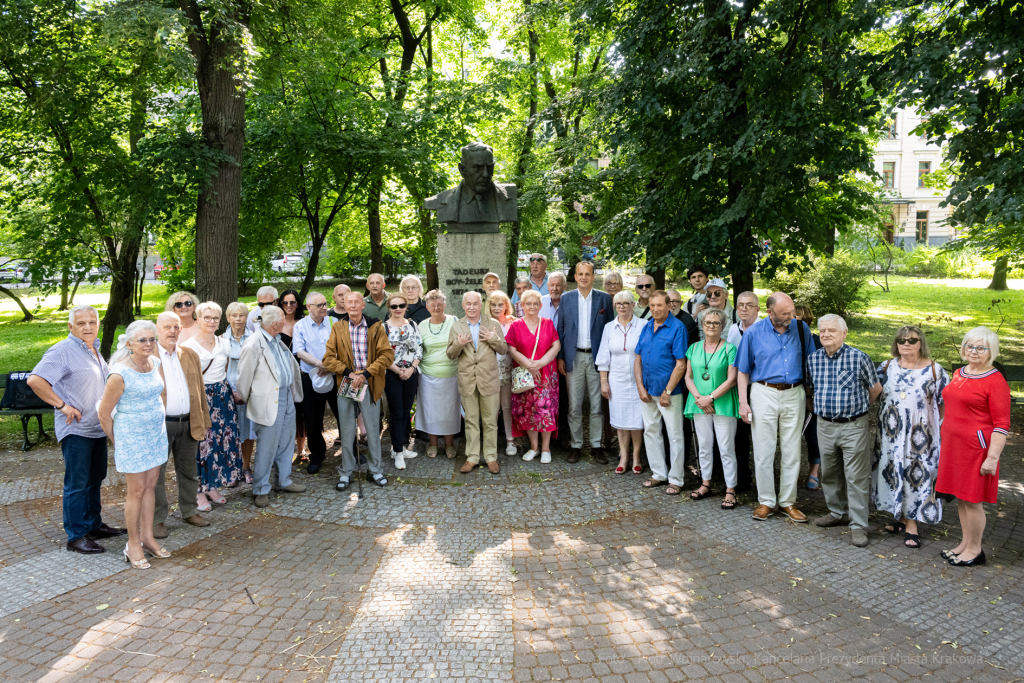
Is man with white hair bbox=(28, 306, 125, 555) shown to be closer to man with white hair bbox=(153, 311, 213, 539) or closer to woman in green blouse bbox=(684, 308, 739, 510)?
man with white hair bbox=(153, 311, 213, 539)

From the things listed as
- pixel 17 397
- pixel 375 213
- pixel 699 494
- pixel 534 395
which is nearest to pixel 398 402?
pixel 534 395

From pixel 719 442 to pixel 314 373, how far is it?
416 centimetres

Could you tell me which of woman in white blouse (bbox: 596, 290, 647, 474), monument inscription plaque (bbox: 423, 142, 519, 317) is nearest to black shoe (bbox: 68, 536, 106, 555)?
Answer: woman in white blouse (bbox: 596, 290, 647, 474)

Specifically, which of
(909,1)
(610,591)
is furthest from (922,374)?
(909,1)

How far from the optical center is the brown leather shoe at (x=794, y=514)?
19.1ft

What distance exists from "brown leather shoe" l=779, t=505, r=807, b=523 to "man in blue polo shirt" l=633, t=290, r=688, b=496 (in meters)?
1.01

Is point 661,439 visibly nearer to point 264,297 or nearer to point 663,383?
point 663,383

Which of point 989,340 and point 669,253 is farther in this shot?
point 669,253

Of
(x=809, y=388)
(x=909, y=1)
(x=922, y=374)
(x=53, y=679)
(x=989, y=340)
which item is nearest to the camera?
(x=53, y=679)

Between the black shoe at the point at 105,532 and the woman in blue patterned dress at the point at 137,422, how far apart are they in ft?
1.88

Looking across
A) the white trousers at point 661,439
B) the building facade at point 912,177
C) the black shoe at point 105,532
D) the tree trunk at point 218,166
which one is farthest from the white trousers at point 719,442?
the building facade at point 912,177

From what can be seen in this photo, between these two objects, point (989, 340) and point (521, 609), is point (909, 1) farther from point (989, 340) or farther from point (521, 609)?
point (521, 609)

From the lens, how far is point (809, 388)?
20.2ft

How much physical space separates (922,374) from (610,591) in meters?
2.93
